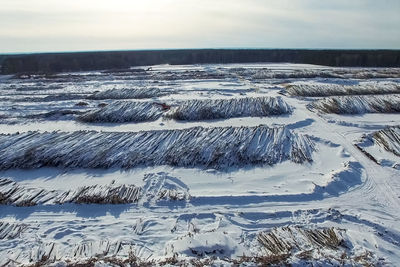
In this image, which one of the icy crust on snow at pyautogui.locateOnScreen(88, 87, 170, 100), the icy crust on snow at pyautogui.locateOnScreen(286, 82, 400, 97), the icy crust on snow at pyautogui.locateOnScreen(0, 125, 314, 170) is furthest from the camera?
the icy crust on snow at pyautogui.locateOnScreen(88, 87, 170, 100)

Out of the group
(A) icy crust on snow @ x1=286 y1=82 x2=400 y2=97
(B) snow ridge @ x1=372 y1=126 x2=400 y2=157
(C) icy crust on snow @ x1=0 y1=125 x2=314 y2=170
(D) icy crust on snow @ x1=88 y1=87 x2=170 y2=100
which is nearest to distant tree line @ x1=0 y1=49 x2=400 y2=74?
(D) icy crust on snow @ x1=88 y1=87 x2=170 y2=100

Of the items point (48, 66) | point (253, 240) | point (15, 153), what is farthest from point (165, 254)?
point (48, 66)

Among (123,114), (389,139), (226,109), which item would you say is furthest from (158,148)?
(389,139)

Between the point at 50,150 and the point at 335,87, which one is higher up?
the point at 335,87

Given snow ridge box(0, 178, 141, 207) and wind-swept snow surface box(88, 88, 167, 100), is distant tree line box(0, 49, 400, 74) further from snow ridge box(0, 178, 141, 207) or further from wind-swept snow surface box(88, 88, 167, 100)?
snow ridge box(0, 178, 141, 207)

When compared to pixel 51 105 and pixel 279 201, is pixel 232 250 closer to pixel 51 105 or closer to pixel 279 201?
pixel 279 201

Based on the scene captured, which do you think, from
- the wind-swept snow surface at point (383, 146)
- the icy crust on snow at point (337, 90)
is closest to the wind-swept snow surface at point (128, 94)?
the icy crust on snow at point (337, 90)
